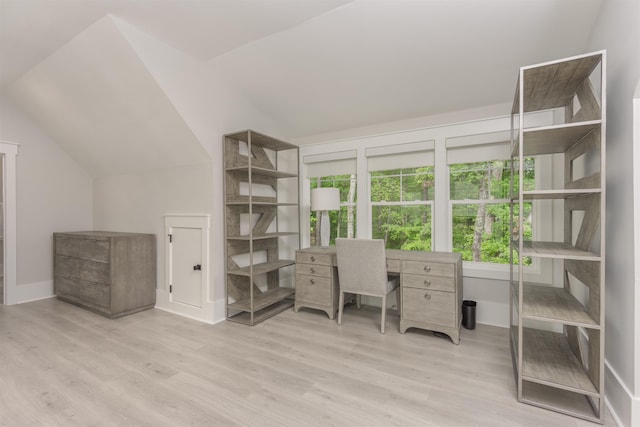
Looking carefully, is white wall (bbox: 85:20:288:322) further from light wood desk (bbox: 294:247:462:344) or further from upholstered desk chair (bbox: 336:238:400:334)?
upholstered desk chair (bbox: 336:238:400:334)

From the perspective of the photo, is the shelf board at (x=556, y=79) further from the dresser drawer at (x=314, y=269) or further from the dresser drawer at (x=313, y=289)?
the dresser drawer at (x=313, y=289)

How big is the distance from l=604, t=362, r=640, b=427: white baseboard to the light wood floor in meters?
0.09

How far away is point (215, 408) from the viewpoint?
1698 millimetres

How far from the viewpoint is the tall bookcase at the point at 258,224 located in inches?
123

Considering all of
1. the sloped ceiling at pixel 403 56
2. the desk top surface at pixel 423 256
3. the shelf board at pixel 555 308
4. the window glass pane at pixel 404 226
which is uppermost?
the sloped ceiling at pixel 403 56

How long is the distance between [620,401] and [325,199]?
2594 mm

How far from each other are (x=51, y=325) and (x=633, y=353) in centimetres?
448

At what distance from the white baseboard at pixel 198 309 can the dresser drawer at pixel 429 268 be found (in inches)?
75.3

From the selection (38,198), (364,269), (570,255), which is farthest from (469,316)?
(38,198)

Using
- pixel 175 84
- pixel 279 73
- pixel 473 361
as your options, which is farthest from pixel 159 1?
pixel 473 361

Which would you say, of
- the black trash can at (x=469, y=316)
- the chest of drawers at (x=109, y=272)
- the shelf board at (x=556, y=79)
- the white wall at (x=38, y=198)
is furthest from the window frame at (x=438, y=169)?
the white wall at (x=38, y=198)

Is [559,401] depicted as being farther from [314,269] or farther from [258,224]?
[258,224]

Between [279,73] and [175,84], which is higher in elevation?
[279,73]

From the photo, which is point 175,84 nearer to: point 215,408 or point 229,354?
point 229,354
